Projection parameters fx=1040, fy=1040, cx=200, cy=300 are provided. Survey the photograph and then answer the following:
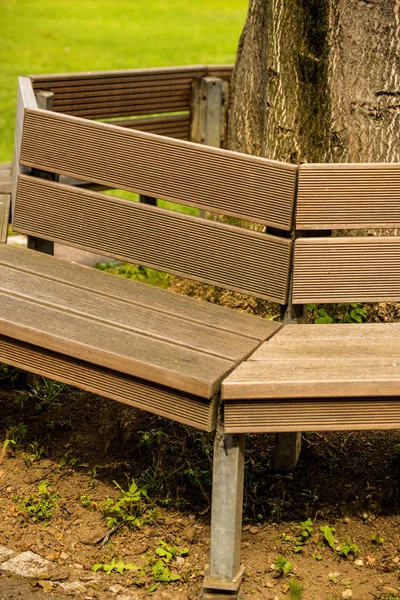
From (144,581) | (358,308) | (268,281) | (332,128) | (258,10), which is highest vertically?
(258,10)

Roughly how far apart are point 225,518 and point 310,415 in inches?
16.6

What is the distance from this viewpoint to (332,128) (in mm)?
4621

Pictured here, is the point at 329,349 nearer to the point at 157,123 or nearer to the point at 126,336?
the point at 126,336

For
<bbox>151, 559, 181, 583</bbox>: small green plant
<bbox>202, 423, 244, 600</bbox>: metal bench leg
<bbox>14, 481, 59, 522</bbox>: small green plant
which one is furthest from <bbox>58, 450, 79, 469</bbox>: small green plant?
<bbox>202, 423, 244, 600</bbox>: metal bench leg

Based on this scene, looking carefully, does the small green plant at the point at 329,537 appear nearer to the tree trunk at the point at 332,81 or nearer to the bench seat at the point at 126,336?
the bench seat at the point at 126,336

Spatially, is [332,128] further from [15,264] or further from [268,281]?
[15,264]

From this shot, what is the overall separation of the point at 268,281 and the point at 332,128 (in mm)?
1149

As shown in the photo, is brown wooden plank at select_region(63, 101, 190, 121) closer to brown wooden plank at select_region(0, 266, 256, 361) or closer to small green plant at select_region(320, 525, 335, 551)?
brown wooden plank at select_region(0, 266, 256, 361)

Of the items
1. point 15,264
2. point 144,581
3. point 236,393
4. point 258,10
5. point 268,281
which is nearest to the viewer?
point 236,393

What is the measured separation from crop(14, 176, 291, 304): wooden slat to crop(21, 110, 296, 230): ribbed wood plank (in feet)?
0.24

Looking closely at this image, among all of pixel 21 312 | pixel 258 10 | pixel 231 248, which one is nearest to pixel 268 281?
pixel 231 248

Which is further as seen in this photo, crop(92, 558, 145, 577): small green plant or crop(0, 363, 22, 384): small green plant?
crop(0, 363, 22, 384): small green plant

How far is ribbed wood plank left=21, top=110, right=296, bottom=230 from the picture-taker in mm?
3732

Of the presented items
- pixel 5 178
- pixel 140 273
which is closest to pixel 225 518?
pixel 140 273
